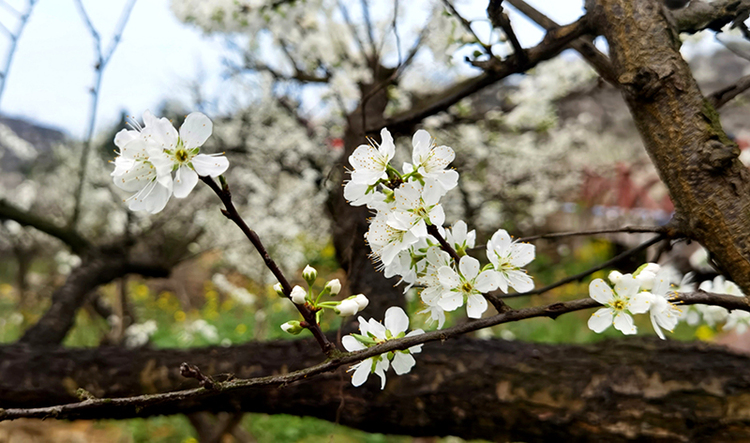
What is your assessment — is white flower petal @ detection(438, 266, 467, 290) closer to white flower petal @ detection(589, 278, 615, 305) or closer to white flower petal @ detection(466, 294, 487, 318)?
white flower petal @ detection(466, 294, 487, 318)

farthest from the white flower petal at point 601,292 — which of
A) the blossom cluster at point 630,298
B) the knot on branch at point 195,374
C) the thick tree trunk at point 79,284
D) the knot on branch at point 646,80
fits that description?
the thick tree trunk at point 79,284

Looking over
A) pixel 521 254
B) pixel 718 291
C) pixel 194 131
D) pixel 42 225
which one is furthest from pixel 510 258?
pixel 42 225

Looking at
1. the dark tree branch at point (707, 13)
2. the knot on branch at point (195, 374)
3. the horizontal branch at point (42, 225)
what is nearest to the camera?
the knot on branch at point (195, 374)

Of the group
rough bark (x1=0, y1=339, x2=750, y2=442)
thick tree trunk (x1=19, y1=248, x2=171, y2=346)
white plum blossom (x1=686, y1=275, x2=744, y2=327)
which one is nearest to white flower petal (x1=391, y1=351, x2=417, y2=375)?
rough bark (x1=0, y1=339, x2=750, y2=442)

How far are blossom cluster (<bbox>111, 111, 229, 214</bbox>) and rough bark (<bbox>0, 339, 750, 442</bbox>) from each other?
86 centimetres

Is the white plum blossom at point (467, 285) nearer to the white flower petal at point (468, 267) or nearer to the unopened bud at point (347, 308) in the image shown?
the white flower petal at point (468, 267)

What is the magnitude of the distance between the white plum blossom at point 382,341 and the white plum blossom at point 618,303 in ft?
0.92

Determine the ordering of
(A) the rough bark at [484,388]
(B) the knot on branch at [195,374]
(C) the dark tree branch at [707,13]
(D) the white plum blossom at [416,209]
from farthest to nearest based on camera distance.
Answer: (A) the rough bark at [484,388]
(C) the dark tree branch at [707,13]
(D) the white plum blossom at [416,209]
(B) the knot on branch at [195,374]

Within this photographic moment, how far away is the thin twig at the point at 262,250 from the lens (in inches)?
26.0

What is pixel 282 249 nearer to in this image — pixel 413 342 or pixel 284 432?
pixel 284 432

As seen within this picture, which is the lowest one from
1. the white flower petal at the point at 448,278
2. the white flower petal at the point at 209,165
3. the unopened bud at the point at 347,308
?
the unopened bud at the point at 347,308

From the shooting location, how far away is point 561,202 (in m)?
8.88

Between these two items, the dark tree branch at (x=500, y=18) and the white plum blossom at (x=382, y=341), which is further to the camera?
the dark tree branch at (x=500, y=18)

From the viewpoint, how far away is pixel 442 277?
2.62ft
